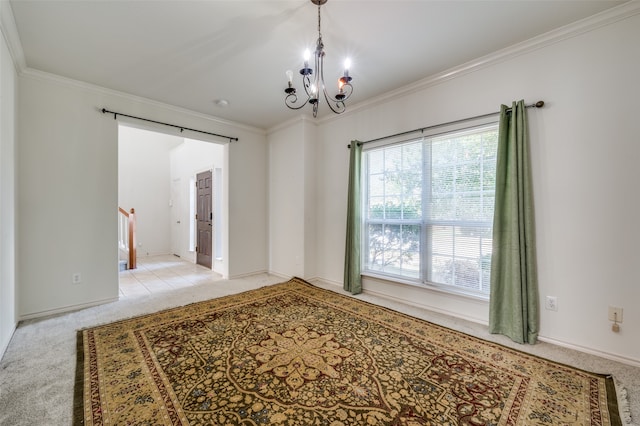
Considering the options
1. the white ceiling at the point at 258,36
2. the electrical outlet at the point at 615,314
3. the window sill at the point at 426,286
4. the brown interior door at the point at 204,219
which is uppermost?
the white ceiling at the point at 258,36

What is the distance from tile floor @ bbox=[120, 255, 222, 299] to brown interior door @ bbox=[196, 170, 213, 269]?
0.25 m

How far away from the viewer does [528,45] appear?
96.0 inches

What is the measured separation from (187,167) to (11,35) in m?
4.41

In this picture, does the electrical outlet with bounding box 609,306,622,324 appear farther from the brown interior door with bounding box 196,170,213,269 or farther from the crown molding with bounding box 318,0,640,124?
the brown interior door with bounding box 196,170,213,269

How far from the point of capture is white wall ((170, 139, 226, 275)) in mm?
5551

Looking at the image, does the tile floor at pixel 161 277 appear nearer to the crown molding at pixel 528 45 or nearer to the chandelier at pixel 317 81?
the chandelier at pixel 317 81

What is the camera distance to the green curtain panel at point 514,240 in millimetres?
2375

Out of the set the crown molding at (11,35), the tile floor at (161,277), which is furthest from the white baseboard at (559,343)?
the crown molding at (11,35)

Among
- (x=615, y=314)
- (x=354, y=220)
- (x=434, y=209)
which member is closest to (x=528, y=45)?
(x=434, y=209)

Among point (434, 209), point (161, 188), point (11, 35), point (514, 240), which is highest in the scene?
point (11, 35)

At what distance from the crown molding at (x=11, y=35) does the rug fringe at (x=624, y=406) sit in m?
4.73

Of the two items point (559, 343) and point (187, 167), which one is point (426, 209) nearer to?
point (559, 343)

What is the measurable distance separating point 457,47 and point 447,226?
1762 millimetres

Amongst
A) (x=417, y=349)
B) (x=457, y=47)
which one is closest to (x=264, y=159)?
(x=457, y=47)
